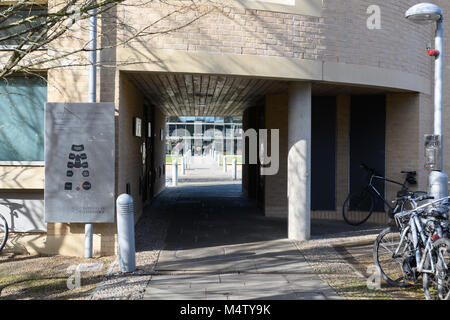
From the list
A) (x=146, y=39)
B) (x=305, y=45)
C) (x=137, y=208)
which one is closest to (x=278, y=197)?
(x=137, y=208)

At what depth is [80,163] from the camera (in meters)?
7.02

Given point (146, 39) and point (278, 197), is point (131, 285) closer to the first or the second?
point (146, 39)

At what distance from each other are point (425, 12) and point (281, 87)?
375 cm

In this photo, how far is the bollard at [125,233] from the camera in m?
6.13

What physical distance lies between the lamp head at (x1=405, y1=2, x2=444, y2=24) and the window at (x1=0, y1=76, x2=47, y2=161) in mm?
5815

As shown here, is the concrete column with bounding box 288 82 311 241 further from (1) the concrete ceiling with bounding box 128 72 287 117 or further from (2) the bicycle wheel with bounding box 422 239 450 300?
(2) the bicycle wheel with bounding box 422 239 450 300

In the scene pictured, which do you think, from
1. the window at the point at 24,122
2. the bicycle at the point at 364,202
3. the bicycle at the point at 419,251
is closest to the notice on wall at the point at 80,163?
the window at the point at 24,122

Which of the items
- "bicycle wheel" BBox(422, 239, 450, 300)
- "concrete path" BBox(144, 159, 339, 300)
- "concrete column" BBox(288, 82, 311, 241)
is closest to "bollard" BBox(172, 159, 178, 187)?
"concrete path" BBox(144, 159, 339, 300)

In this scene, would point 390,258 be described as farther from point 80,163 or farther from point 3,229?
point 3,229

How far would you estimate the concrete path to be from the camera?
5406 millimetres

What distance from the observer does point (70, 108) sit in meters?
6.95

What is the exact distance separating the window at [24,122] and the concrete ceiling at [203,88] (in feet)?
5.24

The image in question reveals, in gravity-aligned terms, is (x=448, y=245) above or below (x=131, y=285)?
above
